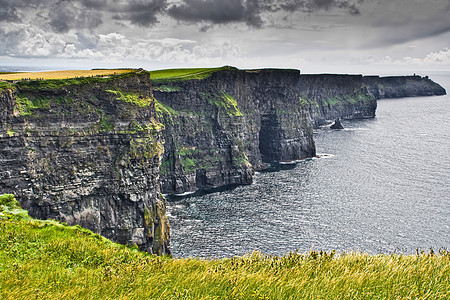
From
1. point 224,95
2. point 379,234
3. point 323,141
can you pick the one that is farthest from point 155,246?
point 323,141

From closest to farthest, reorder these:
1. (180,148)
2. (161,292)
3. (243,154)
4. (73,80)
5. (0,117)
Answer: (161,292) < (0,117) < (73,80) < (180,148) < (243,154)

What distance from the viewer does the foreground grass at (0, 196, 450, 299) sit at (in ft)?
39.1

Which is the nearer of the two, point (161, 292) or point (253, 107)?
point (161, 292)

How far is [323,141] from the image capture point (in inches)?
7067

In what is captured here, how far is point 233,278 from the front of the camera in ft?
42.5

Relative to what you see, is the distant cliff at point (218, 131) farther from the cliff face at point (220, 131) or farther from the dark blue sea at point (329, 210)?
the dark blue sea at point (329, 210)

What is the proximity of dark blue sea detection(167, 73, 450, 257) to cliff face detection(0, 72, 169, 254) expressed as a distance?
10.9 meters

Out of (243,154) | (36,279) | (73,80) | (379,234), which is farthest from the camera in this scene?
(243,154)

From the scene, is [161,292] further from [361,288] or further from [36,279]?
[361,288]

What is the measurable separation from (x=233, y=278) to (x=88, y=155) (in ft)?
187

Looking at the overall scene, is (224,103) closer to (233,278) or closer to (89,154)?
(89,154)

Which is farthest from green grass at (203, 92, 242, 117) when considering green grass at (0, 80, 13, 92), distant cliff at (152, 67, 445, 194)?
green grass at (0, 80, 13, 92)

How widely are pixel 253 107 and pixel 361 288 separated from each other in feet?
439

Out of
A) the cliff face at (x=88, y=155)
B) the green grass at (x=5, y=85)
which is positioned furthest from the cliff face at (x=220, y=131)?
the green grass at (x=5, y=85)
